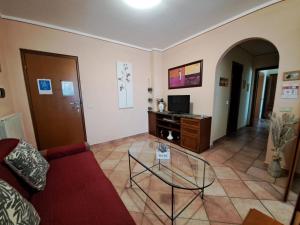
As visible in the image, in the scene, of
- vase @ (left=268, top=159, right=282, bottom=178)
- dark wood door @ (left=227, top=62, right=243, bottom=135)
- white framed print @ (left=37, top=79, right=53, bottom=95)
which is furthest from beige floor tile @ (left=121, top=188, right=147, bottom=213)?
dark wood door @ (left=227, top=62, right=243, bottom=135)

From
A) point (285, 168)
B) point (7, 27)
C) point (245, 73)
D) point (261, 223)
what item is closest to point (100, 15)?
point (7, 27)

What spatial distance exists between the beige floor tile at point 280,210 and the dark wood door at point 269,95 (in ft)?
18.8

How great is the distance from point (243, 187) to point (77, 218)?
2011 mm

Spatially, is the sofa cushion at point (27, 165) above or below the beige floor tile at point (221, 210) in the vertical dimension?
above

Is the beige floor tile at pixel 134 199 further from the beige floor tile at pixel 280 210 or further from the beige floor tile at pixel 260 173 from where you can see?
the beige floor tile at pixel 260 173

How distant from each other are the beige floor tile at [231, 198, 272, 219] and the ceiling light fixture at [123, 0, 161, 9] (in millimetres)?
2833

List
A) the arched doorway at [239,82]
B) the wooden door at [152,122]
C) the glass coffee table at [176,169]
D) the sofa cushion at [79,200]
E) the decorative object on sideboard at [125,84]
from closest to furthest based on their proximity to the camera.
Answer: the sofa cushion at [79,200] → the glass coffee table at [176,169] → the arched doorway at [239,82] → the decorative object on sideboard at [125,84] → the wooden door at [152,122]

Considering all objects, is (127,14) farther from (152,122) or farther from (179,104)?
(152,122)

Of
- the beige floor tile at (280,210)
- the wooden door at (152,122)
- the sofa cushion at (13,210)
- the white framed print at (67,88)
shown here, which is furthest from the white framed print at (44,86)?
the beige floor tile at (280,210)

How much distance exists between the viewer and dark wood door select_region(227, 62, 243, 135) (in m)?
3.71

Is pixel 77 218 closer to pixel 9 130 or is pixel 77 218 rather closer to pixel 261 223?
pixel 261 223

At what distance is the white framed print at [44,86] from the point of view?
96.7 inches

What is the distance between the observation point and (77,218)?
87 centimetres

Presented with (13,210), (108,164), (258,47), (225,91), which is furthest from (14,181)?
(258,47)
